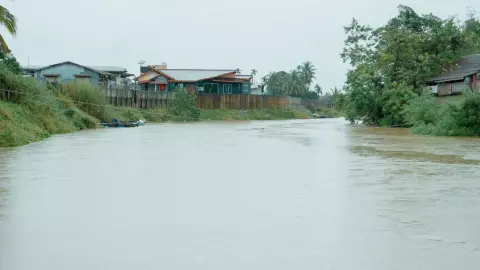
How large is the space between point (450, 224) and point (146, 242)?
13.5 ft

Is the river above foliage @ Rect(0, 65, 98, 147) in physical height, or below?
below

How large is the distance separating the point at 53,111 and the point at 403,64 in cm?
2475

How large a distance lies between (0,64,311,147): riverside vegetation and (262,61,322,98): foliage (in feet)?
136

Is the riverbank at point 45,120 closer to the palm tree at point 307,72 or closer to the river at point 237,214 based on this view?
the river at point 237,214

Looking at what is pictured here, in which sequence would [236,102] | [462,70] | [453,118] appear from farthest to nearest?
[236,102]
[462,70]
[453,118]

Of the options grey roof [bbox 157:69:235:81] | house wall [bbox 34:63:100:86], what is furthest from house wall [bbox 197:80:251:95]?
house wall [bbox 34:63:100:86]

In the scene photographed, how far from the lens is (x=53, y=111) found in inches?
1226

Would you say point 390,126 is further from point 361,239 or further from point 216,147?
point 361,239

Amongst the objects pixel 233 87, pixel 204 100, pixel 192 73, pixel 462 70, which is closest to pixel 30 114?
pixel 462 70

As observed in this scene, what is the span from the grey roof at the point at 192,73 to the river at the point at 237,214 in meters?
51.2

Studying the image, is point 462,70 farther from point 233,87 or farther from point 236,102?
point 233,87

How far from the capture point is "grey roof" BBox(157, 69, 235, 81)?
67750mm

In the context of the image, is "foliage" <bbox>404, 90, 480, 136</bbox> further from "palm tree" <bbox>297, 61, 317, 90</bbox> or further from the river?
"palm tree" <bbox>297, 61, 317, 90</bbox>

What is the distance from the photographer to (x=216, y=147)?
2205 centimetres
